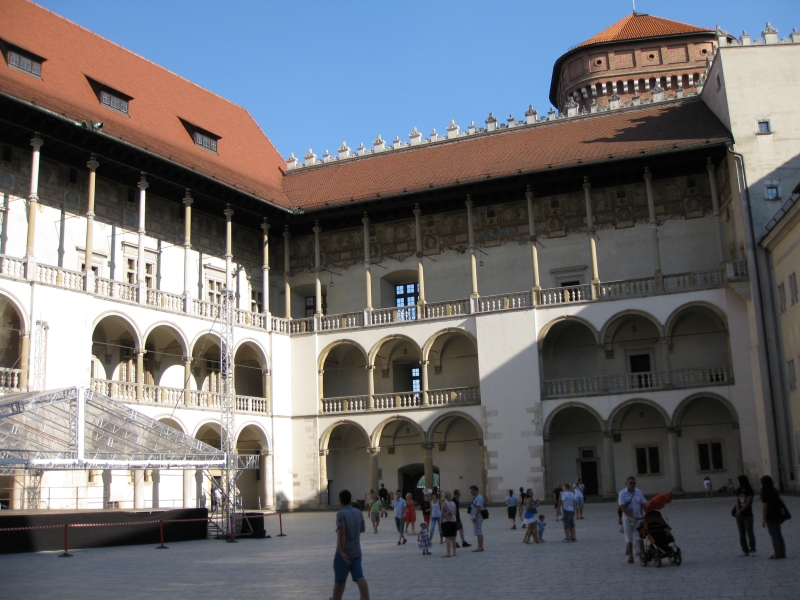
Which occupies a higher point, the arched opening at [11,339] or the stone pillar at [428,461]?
the arched opening at [11,339]

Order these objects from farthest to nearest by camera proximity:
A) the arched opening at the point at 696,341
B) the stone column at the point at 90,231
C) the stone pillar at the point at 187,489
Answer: the arched opening at the point at 696,341 < the stone pillar at the point at 187,489 < the stone column at the point at 90,231

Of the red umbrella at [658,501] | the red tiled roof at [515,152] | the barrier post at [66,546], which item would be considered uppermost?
the red tiled roof at [515,152]

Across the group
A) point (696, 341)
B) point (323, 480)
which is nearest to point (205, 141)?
point (323, 480)

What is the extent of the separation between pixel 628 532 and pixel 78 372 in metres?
16.5

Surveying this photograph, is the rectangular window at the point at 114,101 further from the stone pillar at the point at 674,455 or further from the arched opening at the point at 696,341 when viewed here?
the stone pillar at the point at 674,455

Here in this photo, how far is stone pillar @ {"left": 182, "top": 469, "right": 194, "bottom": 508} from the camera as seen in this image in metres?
27.7

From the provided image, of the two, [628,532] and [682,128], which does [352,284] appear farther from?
[628,532]

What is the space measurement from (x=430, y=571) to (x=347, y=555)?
13.0ft

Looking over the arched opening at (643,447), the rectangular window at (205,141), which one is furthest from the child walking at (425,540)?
the rectangular window at (205,141)

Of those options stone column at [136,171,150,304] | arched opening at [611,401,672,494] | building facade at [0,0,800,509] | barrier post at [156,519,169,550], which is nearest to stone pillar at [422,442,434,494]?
building facade at [0,0,800,509]

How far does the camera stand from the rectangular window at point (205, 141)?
3269 cm

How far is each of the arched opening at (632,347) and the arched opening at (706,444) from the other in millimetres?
1791

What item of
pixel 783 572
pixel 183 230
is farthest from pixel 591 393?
pixel 783 572

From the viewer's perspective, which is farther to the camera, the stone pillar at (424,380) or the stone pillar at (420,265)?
the stone pillar at (420,265)
